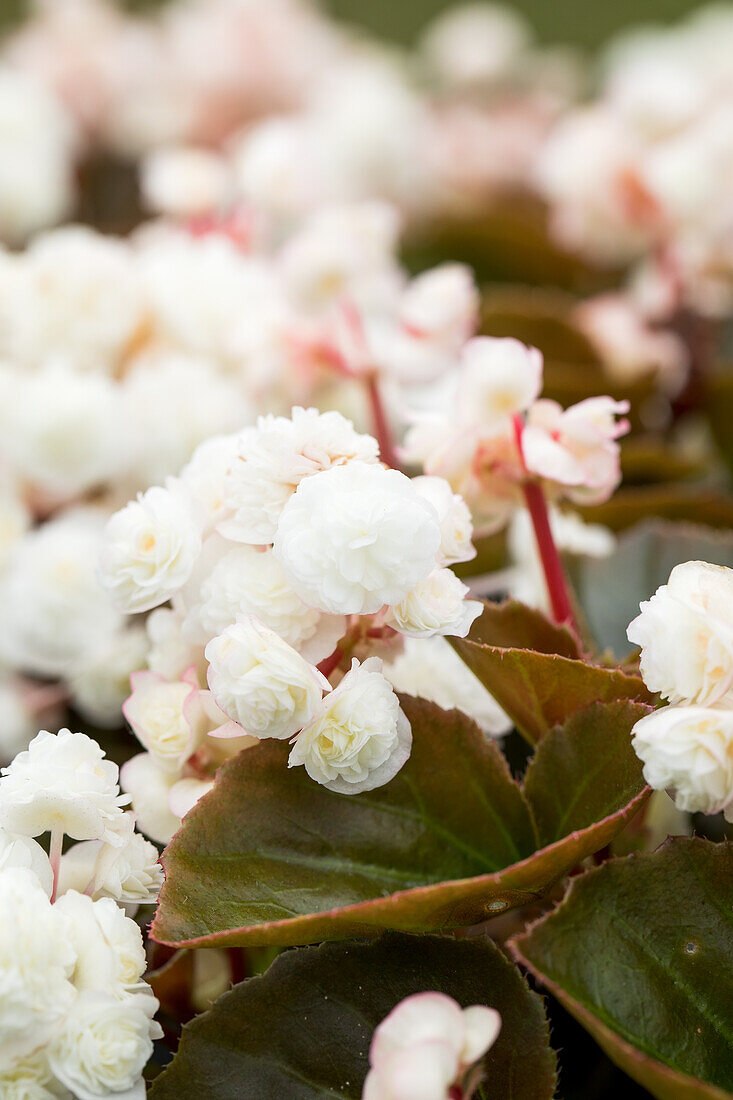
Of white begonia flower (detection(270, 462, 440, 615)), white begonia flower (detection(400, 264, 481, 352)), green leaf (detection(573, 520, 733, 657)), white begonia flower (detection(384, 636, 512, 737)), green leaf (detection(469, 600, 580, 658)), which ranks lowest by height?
green leaf (detection(573, 520, 733, 657))

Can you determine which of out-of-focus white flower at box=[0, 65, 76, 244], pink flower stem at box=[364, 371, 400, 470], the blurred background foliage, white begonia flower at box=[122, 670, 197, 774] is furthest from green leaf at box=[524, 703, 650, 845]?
the blurred background foliage

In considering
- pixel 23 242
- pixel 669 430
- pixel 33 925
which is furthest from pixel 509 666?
pixel 23 242

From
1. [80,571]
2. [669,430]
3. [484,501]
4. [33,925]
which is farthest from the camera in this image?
[669,430]

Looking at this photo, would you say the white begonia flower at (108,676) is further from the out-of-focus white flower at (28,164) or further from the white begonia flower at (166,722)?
the out-of-focus white flower at (28,164)

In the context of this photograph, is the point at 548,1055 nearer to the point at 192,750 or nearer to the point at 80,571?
the point at 192,750

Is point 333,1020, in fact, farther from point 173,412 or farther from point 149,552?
point 173,412

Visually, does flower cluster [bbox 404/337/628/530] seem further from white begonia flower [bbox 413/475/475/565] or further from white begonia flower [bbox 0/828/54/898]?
white begonia flower [bbox 0/828/54/898]

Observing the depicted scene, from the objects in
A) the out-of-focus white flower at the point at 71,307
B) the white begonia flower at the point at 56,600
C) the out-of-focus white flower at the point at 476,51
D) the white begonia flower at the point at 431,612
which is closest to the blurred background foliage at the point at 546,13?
the out-of-focus white flower at the point at 476,51
